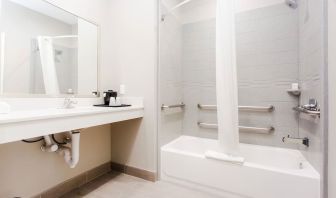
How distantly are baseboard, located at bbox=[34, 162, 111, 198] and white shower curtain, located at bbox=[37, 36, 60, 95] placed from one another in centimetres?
82

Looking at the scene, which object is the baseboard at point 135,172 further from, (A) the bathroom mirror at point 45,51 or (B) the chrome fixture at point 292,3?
(B) the chrome fixture at point 292,3

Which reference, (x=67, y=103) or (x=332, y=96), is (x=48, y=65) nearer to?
(x=67, y=103)

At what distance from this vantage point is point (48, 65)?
1503 mm

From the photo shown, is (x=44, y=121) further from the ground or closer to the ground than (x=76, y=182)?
further from the ground

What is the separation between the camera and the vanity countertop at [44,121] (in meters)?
0.86

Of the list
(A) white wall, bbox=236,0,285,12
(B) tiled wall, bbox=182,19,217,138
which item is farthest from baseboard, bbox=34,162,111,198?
(A) white wall, bbox=236,0,285,12

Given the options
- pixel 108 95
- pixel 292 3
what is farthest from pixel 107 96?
pixel 292 3

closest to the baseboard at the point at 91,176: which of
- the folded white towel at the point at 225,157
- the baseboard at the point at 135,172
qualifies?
the baseboard at the point at 135,172

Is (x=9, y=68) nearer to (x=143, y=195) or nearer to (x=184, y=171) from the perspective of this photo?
(x=143, y=195)

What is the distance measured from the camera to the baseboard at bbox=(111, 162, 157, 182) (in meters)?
1.82

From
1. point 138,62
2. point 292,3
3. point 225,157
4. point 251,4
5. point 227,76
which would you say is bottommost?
point 225,157

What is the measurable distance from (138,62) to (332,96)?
161 centimetres

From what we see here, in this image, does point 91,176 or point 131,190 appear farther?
point 91,176

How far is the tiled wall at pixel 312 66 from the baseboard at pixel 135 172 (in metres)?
1.40
